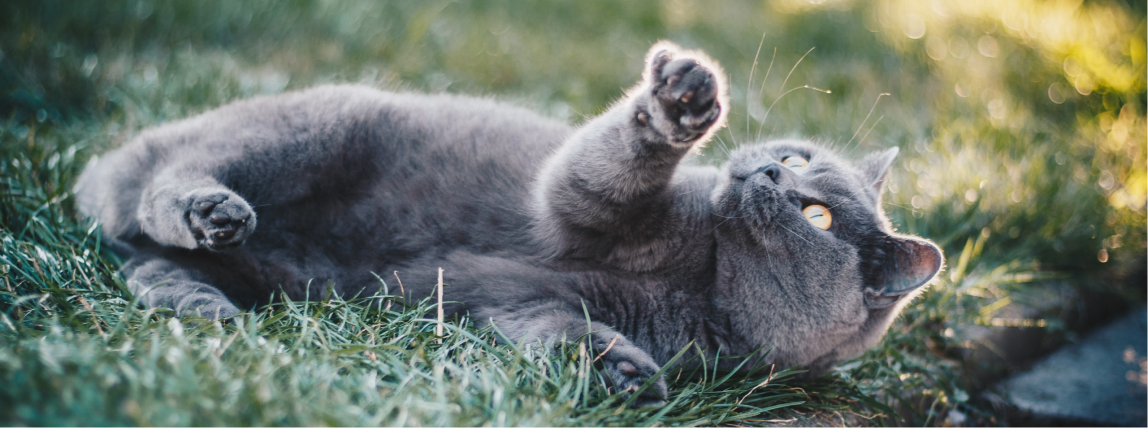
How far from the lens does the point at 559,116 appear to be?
316 cm

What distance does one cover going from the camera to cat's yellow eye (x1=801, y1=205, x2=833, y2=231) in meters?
1.69

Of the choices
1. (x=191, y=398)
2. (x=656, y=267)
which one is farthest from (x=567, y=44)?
(x=191, y=398)

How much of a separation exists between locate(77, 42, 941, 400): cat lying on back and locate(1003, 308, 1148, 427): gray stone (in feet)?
2.86

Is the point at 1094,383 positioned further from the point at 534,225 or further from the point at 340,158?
the point at 340,158

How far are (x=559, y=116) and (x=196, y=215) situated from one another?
6.05 ft

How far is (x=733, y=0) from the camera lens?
5.62 m

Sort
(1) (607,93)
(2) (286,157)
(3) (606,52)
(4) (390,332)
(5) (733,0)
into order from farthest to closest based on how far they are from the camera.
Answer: (5) (733,0) < (3) (606,52) < (1) (607,93) < (2) (286,157) < (4) (390,332)

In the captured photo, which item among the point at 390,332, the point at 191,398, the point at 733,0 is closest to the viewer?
the point at 191,398

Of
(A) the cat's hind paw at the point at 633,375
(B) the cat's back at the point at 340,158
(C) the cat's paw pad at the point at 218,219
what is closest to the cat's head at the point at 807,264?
(A) the cat's hind paw at the point at 633,375

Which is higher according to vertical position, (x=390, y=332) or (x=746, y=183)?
(x=746, y=183)

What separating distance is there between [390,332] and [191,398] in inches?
25.0

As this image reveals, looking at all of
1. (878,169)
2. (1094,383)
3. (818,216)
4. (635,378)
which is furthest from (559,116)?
(1094,383)

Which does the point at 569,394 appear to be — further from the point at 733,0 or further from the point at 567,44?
the point at 733,0

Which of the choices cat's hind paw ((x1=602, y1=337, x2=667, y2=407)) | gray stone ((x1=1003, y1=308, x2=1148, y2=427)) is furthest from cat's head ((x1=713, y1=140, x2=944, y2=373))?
gray stone ((x1=1003, y1=308, x2=1148, y2=427))
